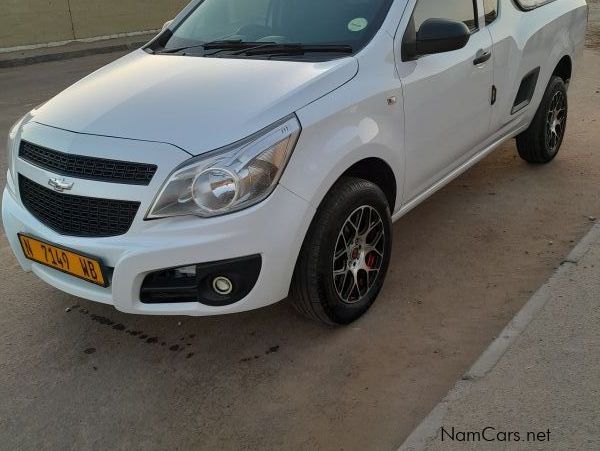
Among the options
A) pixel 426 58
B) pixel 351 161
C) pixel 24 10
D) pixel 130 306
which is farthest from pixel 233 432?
pixel 24 10

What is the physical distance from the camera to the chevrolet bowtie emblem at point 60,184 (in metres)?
2.54

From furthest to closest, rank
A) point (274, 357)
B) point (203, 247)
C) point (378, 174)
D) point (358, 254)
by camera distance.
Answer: point (378, 174), point (358, 254), point (274, 357), point (203, 247)

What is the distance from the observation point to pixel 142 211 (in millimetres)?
2396

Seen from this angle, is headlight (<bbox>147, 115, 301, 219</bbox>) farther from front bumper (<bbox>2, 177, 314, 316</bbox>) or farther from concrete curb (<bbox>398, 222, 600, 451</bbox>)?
concrete curb (<bbox>398, 222, 600, 451</bbox>)

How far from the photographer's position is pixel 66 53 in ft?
40.8

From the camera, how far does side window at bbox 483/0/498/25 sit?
3808mm

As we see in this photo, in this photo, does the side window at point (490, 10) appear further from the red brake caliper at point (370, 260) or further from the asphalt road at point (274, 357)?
the red brake caliper at point (370, 260)

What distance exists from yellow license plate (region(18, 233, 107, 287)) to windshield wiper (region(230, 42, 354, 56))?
1349 millimetres

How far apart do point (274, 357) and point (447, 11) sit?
219cm

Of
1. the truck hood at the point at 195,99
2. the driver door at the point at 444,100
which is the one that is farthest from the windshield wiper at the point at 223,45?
the driver door at the point at 444,100

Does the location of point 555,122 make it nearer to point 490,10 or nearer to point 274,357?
point 490,10

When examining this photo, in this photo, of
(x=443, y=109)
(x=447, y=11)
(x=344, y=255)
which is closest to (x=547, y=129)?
(x=447, y=11)

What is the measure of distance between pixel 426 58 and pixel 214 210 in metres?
1.51

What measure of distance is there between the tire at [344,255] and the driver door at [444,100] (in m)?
0.39
